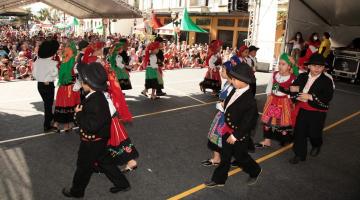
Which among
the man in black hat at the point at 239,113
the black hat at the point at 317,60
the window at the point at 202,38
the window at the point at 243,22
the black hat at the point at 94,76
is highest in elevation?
the window at the point at 243,22

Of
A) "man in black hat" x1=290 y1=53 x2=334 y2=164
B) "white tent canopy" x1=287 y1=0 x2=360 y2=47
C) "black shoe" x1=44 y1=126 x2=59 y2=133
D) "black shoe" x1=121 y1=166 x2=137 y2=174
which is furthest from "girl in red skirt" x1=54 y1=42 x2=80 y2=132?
"white tent canopy" x1=287 y1=0 x2=360 y2=47

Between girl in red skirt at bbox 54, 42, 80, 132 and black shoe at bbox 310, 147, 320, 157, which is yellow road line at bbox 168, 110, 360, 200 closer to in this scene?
black shoe at bbox 310, 147, 320, 157

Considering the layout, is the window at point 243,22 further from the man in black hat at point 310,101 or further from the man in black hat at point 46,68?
the man in black hat at point 46,68

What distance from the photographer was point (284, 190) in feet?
13.6

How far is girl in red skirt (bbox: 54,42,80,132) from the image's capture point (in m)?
5.76

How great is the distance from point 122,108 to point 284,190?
2.45 metres

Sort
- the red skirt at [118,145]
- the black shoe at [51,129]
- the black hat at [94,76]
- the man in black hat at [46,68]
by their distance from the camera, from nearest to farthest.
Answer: the black hat at [94,76], the red skirt at [118,145], the man in black hat at [46,68], the black shoe at [51,129]

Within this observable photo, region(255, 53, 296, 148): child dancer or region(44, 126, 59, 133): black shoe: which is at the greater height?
region(255, 53, 296, 148): child dancer

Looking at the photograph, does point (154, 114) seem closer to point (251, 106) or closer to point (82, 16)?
point (251, 106)

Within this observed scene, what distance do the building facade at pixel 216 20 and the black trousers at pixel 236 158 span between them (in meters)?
21.5

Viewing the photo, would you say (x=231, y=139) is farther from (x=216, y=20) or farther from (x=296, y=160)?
(x=216, y=20)

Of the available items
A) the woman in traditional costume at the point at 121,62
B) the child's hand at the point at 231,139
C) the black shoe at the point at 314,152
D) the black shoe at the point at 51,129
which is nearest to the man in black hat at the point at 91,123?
the child's hand at the point at 231,139

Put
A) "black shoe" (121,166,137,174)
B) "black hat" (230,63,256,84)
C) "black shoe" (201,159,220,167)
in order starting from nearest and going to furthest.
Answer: "black hat" (230,63,256,84), "black shoe" (121,166,137,174), "black shoe" (201,159,220,167)

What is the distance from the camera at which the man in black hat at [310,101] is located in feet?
15.4
